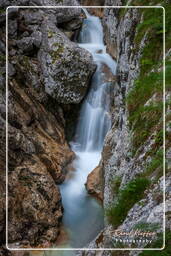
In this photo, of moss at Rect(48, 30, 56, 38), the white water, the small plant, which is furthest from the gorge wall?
the white water

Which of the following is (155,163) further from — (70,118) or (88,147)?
(70,118)

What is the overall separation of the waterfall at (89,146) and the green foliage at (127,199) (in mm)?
5575

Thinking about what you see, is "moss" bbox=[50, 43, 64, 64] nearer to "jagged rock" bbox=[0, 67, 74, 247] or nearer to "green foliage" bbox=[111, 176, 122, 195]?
"jagged rock" bbox=[0, 67, 74, 247]

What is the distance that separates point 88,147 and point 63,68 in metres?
4.08

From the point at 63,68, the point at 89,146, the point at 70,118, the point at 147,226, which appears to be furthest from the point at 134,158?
the point at 70,118

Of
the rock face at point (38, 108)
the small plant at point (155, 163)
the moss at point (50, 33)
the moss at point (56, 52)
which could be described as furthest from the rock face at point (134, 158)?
the moss at point (50, 33)

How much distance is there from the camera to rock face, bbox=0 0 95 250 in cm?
1191

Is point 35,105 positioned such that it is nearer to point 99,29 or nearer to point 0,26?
point 0,26

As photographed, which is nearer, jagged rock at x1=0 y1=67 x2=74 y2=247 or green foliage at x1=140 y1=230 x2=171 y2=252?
green foliage at x1=140 y1=230 x2=171 y2=252

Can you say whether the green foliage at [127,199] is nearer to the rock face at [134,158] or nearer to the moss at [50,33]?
the rock face at [134,158]

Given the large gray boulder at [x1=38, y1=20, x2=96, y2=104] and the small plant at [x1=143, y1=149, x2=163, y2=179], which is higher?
the large gray boulder at [x1=38, y1=20, x2=96, y2=104]

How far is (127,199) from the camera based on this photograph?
571cm

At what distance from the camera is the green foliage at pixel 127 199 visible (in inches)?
219

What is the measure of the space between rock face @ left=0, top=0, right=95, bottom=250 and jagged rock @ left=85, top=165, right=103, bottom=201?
1.37 metres
